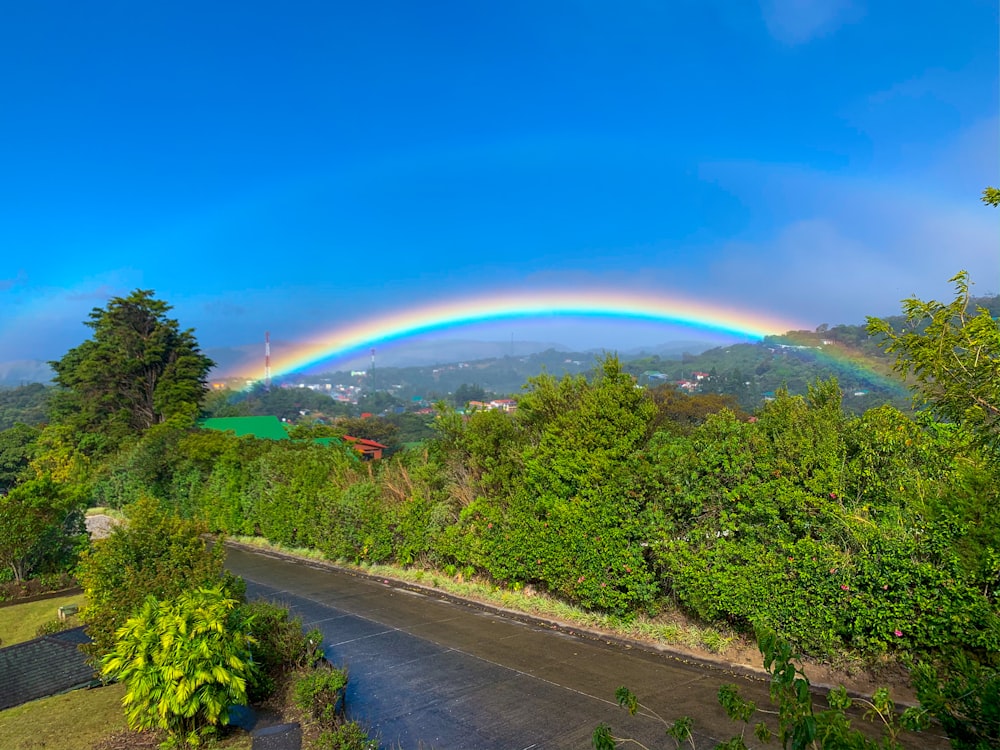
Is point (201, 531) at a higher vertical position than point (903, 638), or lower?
higher

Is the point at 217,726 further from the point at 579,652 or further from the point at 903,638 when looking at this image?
the point at 903,638

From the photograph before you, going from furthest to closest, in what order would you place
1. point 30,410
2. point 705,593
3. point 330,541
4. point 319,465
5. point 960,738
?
point 30,410, point 319,465, point 330,541, point 705,593, point 960,738

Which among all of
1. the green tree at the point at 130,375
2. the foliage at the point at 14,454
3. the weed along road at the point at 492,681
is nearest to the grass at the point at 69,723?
the weed along road at the point at 492,681

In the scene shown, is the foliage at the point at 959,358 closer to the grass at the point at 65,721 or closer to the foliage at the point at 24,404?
the grass at the point at 65,721

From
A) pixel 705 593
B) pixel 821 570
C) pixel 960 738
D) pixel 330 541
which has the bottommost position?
pixel 330 541

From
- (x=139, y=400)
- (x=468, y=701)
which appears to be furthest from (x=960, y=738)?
(x=139, y=400)

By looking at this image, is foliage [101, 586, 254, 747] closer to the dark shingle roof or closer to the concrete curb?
the dark shingle roof
